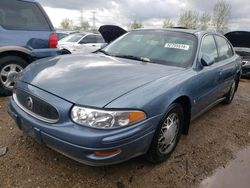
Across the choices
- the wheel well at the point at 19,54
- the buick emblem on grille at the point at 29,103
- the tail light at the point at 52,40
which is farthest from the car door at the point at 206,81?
the wheel well at the point at 19,54

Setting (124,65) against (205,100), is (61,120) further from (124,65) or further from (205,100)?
(205,100)

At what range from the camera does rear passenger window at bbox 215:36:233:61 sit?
4277 millimetres

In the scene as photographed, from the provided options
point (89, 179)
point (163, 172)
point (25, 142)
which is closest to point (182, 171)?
point (163, 172)

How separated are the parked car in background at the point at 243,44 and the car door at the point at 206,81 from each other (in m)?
4.99

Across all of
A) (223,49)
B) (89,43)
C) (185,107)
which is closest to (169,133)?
(185,107)

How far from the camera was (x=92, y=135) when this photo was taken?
199 cm

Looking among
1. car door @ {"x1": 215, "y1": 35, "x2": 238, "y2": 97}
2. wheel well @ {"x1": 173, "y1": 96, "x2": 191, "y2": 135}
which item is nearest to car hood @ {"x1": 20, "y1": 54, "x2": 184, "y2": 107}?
wheel well @ {"x1": 173, "y1": 96, "x2": 191, "y2": 135}

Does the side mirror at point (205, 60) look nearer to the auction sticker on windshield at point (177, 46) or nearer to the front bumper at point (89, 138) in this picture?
the auction sticker on windshield at point (177, 46)

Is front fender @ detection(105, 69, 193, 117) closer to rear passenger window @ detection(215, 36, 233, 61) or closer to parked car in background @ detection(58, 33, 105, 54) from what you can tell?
rear passenger window @ detection(215, 36, 233, 61)

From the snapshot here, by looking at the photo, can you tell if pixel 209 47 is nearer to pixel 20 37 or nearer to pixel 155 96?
pixel 155 96

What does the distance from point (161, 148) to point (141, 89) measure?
2.66 feet

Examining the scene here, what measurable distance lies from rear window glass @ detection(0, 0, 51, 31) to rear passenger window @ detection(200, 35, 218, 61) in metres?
2.92

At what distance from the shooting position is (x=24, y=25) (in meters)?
4.47

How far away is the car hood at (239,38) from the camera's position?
324 inches
